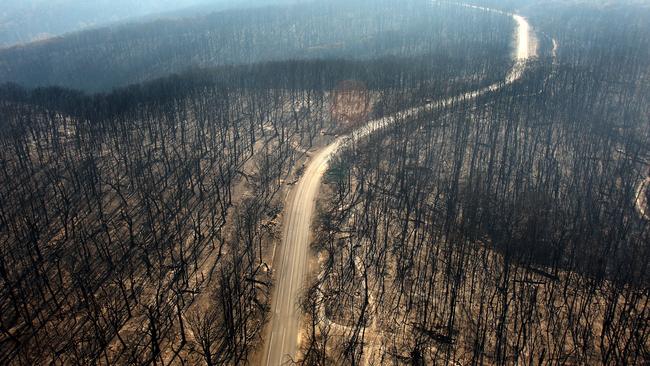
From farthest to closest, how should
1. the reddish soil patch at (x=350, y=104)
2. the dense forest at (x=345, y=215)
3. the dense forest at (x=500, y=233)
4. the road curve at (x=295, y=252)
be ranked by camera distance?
the reddish soil patch at (x=350, y=104)
the dense forest at (x=345, y=215)
the road curve at (x=295, y=252)
the dense forest at (x=500, y=233)

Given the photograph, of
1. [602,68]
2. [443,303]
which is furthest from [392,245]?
[602,68]

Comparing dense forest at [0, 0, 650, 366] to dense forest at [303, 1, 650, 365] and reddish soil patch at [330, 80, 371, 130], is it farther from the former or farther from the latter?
reddish soil patch at [330, 80, 371, 130]

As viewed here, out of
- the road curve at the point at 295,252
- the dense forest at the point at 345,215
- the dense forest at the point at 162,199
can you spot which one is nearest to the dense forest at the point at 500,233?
the dense forest at the point at 345,215

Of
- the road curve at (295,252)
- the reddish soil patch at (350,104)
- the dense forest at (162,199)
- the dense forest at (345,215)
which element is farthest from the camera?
the reddish soil patch at (350,104)

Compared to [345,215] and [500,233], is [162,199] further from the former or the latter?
[500,233]

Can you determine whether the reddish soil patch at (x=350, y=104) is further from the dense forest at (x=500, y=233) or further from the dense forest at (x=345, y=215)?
the dense forest at (x=500, y=233)

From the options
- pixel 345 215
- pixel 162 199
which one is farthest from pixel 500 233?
pixel 162 199
